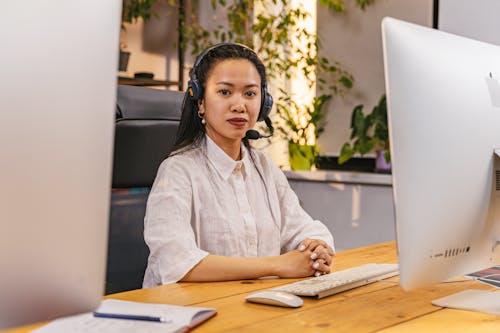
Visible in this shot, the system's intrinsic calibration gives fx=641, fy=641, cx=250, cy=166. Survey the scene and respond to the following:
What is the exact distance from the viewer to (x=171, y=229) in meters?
1.39

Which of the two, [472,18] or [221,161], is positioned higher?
[472,18]

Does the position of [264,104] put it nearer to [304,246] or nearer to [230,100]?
[230,100]

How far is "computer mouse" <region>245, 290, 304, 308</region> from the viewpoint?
3.55 feet

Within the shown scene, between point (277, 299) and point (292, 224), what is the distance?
62 centimetres

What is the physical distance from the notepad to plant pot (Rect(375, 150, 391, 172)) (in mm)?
2405

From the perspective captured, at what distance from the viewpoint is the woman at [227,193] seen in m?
1.40

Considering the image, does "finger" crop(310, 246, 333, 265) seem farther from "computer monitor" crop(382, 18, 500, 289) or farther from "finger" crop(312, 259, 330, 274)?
"computer monitor" crop(382, 18, 500, 289)

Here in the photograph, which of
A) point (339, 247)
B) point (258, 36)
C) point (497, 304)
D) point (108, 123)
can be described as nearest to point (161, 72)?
point (258, 36)

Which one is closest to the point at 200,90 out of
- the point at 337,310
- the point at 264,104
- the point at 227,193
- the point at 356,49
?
the point at 264,104

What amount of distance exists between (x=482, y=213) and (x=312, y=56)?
2.69 meters

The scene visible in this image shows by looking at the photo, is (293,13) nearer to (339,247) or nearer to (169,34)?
(169,34)

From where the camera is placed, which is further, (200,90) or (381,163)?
(381,163)

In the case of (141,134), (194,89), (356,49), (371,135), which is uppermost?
(356,49)

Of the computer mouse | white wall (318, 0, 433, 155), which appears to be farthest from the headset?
white wall (318, 0, 433, 155)
